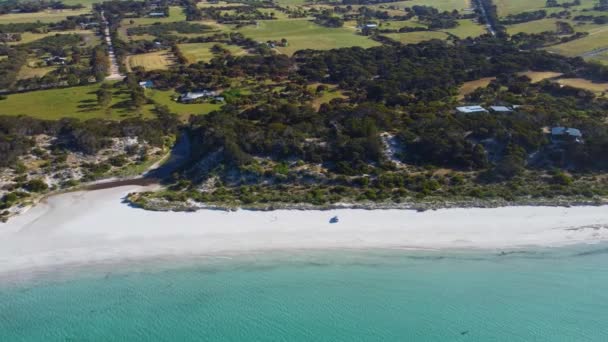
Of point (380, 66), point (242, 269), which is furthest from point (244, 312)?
point (380, 66)

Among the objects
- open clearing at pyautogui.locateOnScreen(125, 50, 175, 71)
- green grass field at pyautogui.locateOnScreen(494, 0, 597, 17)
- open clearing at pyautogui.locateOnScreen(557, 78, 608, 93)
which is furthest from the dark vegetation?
green grass field at pyautogui.locateOnScreen(494, 0, 597, 17)

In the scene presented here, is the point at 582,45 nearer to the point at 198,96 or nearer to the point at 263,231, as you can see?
the point at 198,96

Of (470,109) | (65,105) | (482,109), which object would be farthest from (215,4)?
(482,109)

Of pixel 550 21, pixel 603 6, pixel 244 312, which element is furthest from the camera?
pixel 603 6

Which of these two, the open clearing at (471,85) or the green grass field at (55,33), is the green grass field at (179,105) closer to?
the open clearing at (471,85)

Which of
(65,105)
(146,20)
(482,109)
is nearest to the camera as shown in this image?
(482,109)

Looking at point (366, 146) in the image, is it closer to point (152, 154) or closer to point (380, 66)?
point (152, 154)

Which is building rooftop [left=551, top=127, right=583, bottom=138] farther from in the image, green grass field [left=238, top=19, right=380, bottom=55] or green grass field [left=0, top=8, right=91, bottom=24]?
green grass field [left=0, top=8, right=91, bottom=24]
